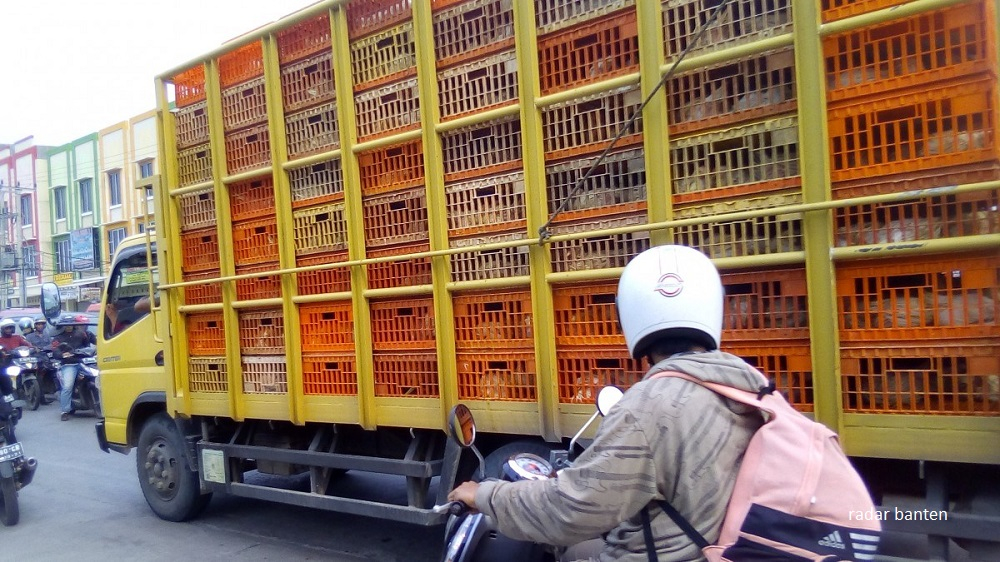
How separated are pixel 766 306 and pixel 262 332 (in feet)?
10.6

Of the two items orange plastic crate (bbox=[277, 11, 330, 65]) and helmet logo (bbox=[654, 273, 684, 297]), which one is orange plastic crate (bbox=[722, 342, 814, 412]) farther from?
orange plastic crate (bbox=[277, 11, 330, 65])

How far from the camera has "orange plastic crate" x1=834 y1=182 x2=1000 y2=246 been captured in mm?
2559

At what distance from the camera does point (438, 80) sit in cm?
397

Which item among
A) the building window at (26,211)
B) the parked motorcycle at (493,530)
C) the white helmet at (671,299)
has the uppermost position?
the building window at (26,211)

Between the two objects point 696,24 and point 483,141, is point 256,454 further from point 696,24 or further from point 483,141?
point 696,24

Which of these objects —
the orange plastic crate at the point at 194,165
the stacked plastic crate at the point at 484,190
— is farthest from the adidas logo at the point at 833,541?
the orange plastic crate at the point at 194,165

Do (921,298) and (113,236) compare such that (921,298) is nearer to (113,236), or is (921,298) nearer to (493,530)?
(493,530)

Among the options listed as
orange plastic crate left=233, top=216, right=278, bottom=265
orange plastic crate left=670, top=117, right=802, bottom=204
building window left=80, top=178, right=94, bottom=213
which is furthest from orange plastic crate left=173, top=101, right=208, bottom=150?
building window left=80, top=178, right=94, bottom=213

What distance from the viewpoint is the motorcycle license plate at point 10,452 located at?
6.19 m

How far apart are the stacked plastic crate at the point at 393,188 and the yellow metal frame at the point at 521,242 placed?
0.18 ft

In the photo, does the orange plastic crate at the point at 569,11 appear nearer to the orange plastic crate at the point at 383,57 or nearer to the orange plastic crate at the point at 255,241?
the orange plastic crate at the point at 383,57

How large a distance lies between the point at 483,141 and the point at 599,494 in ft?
8.02

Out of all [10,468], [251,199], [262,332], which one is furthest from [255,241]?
[10,468]

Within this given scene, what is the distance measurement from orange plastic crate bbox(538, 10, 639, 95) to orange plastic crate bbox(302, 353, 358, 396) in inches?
78.2
